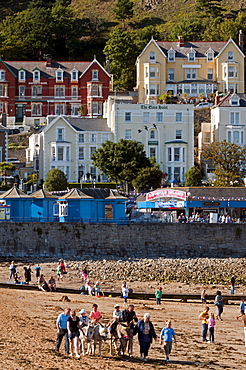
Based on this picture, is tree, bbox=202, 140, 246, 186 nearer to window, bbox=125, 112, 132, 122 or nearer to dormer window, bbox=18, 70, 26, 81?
window, bbox=125, 112, 132, 122

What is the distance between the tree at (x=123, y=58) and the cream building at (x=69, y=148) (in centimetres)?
2154

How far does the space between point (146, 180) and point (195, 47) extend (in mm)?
34282

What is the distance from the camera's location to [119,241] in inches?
2057

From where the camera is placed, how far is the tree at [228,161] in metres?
72.1

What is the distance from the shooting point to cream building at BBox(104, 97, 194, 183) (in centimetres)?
7988

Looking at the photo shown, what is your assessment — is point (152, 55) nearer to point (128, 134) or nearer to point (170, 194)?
point (128, 134)

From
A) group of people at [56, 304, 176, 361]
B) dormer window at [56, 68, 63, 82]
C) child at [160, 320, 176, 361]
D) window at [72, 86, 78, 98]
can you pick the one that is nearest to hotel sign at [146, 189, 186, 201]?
group of people at [56, 304, 176, 361]

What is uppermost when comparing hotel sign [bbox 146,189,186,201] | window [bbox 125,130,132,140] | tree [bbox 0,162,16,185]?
window [bbox 125,130,132,140]

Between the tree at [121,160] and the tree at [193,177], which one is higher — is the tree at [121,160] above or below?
above

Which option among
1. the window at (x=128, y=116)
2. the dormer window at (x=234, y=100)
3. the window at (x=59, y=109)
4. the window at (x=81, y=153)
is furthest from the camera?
the window at (x=59, y=109)

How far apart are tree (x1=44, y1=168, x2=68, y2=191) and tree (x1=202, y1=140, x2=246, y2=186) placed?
524 inches

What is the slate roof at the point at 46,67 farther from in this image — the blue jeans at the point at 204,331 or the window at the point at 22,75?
the blue jeans at the point at 204,331

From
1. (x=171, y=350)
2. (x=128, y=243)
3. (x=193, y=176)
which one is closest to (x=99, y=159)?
(x=193, y=176)

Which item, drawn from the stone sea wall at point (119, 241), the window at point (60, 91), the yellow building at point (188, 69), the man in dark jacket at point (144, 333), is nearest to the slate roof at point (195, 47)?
the yellow building at point (188, 69)
